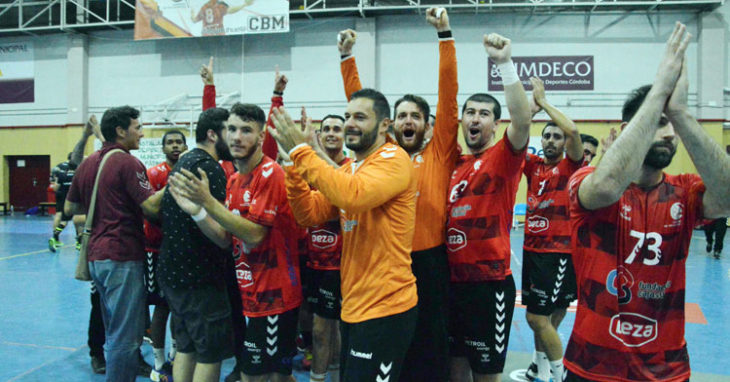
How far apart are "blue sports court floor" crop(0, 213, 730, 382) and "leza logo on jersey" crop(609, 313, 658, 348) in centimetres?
270

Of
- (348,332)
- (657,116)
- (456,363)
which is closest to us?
(657,116)

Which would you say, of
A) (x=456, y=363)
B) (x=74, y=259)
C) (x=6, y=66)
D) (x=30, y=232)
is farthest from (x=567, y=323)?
(x=6, y=66)

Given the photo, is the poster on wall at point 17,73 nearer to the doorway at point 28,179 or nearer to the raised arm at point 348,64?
the doorway at point 28,179

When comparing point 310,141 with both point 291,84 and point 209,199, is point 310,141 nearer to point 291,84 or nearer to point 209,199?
point 209,199

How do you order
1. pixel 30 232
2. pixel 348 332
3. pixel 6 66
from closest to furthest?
pixel 348 332 < pixel 30 232 < pixel 6 66

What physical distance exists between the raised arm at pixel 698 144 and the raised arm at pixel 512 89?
2.90 ft

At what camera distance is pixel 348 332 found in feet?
8.65

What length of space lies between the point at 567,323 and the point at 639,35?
14.0 m

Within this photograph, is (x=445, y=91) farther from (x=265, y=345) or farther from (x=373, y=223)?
(x=265, y=345)

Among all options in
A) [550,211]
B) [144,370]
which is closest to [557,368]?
[550,211]

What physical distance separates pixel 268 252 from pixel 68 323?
4.54 meters

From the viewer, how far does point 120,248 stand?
144 inches

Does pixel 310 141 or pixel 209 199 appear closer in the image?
pixel 310 141

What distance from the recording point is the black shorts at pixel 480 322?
3.29 m
